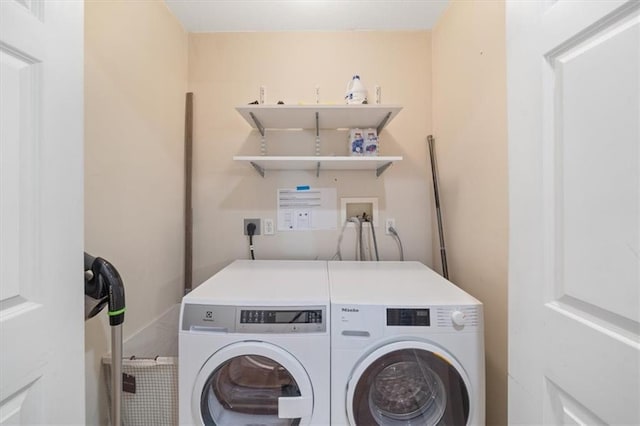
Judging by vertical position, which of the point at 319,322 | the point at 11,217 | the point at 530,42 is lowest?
the point at 319,322

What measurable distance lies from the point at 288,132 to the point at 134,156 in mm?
947

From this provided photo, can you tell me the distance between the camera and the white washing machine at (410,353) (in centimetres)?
100

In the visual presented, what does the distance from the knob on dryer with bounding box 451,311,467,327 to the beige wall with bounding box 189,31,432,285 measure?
861mm

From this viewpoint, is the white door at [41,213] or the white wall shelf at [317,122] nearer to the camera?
the white door at [41,213]

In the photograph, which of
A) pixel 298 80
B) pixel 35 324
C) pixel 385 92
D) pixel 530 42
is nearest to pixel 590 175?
pixel 530 42

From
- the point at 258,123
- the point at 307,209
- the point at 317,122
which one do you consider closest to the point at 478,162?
the point at 317,122

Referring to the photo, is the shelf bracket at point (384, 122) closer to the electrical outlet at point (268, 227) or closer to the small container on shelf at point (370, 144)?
the small container on shelf at point (370, 144)

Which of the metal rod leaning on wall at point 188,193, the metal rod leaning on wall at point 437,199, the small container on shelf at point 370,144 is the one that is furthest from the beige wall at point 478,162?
the metal rod leaning on wall at point 188,193

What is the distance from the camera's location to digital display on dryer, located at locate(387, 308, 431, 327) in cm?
102

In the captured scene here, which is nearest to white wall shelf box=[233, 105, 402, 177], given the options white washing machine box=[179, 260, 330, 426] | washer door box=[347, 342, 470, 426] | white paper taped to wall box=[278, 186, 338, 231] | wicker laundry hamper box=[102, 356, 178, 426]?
white paper taped to wall box=[278, 186, 338, 231]

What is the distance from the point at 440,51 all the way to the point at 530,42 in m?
1.26

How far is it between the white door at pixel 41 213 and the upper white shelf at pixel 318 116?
90 cm

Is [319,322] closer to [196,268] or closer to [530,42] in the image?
[530,42]

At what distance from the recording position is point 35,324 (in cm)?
58
